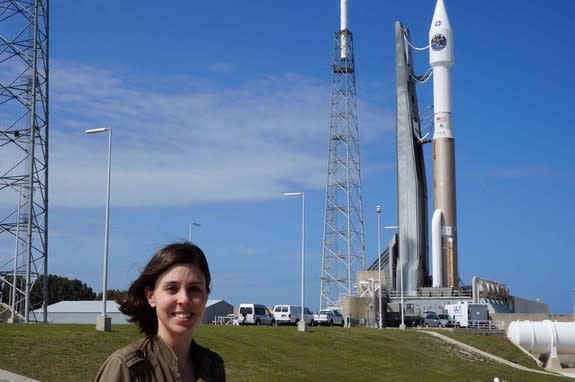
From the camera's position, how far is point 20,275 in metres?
41.5

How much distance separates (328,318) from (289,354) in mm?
27657

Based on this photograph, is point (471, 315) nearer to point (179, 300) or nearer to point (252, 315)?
point (252, 315)

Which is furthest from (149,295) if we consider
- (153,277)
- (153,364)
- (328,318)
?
(328,318)

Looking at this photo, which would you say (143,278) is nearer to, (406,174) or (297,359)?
(297,359)

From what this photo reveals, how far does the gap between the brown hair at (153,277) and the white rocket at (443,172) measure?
69.5 m

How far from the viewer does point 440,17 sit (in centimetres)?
7456

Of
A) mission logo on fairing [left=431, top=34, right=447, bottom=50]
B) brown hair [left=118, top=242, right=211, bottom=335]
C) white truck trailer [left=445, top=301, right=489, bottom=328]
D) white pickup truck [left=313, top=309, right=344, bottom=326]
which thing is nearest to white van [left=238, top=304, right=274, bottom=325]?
white pickup truck [left=313, top=309, right=344, bottom=326]

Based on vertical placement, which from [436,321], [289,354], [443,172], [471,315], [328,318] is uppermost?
[443,172]

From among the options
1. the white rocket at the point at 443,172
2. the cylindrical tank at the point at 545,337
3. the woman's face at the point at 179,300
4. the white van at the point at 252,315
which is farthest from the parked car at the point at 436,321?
the woman's face at the point at 179,300

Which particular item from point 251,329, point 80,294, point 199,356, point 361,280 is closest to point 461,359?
point 251,329

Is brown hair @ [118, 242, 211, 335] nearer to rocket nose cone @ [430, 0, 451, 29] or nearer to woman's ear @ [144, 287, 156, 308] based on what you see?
woman's ear @ [144, 287, 156, 308]

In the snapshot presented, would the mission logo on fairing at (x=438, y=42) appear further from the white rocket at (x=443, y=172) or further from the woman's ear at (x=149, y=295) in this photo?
the woman's ear at (x=149, y=295)

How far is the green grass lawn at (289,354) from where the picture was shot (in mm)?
24094

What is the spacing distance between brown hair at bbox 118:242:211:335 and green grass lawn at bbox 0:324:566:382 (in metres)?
19.8
